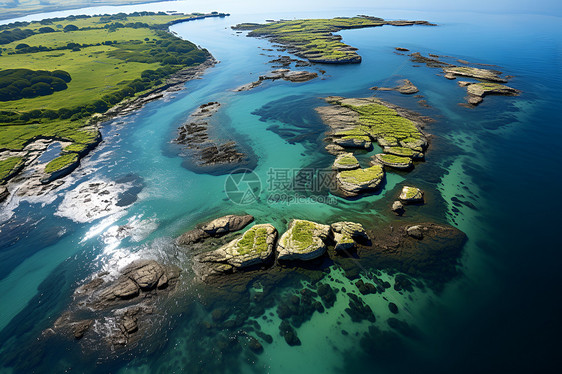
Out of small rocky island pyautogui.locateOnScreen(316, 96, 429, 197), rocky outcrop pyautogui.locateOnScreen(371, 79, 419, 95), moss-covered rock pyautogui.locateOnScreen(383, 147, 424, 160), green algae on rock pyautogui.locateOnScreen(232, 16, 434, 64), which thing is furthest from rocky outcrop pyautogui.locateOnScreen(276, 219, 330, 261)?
green algae on rock pyautogui.locateOnScreen(232, 16, 434, 64)

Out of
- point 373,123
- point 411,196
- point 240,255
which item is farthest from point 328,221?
point 373,123

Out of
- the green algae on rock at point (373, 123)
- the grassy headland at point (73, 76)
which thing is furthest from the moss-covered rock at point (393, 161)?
the grassy headland at point (73, 76)

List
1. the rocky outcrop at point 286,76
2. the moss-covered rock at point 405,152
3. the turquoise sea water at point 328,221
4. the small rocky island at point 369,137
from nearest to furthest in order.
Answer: the turquoise sea water at point 328,221
the small rocky island at point 369,137
the moss-covered rock at point 405,152
the rocky outcrop at point 286,76

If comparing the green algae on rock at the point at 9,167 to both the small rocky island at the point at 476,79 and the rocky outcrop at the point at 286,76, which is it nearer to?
the rocky outcrop at the point at 286,76

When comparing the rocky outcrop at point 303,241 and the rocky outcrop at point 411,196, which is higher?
the rocky outcrop at point 411,196

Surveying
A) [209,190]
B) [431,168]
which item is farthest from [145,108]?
[431,168]

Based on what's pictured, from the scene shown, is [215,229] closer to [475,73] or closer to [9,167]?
[9,167]

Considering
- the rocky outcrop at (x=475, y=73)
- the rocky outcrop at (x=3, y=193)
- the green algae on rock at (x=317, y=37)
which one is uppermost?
the green algae on rock at (x=317, y=37)
